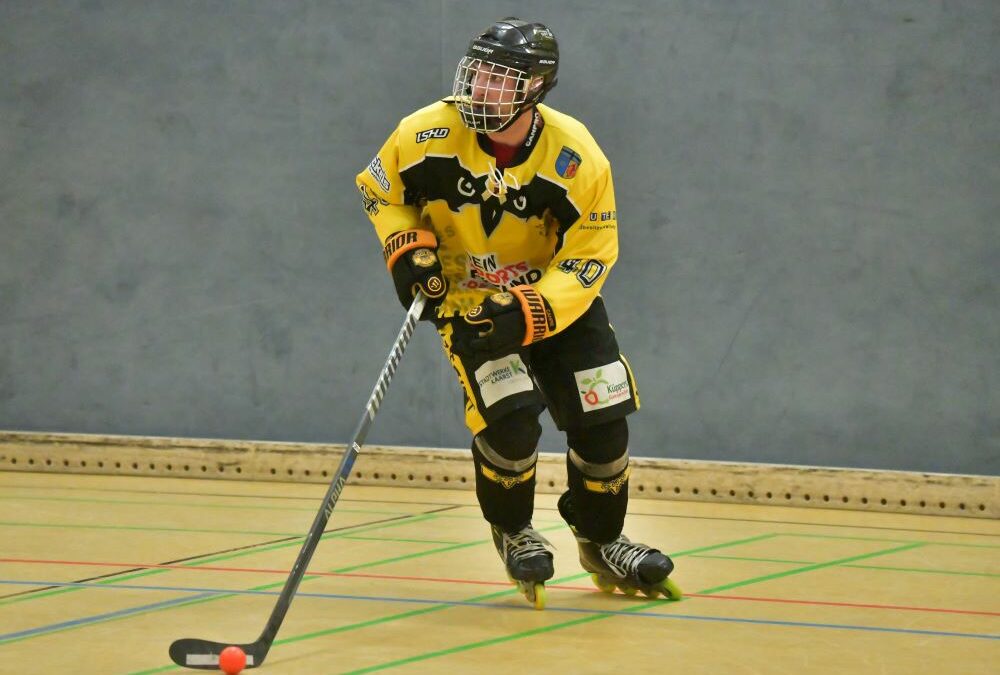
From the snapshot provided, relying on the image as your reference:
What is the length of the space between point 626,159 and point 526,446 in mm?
2088

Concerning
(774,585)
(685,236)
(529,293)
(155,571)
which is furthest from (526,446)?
(685,236)

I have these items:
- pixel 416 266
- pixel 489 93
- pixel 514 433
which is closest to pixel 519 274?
pixel 416 266

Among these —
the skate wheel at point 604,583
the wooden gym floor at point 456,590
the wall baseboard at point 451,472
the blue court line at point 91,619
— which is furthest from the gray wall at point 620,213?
the blue court line at point 91,619

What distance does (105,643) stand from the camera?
9.05 feet

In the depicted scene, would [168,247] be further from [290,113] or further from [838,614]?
[838,614]

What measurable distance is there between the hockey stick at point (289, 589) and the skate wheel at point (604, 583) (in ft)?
2.63

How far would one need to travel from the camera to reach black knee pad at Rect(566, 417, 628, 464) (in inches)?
132

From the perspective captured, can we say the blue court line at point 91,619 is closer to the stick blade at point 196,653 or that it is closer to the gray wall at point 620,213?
the stick blade at point 196,653

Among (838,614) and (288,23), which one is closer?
(838,614)

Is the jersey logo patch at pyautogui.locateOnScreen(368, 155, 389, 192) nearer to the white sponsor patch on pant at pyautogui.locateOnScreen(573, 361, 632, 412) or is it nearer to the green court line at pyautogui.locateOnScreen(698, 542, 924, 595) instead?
the white sponsor patch on pant at pyautogui.locateOnScreen(573, 361, 632, 412)

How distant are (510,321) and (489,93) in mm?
547

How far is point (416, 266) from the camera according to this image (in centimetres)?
323

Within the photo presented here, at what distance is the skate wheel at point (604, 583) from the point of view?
3424 mm

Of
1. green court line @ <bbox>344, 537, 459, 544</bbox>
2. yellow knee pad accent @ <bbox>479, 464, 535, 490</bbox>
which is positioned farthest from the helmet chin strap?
green court line @ <bbox>344, 537, 459, 544</bbox>
